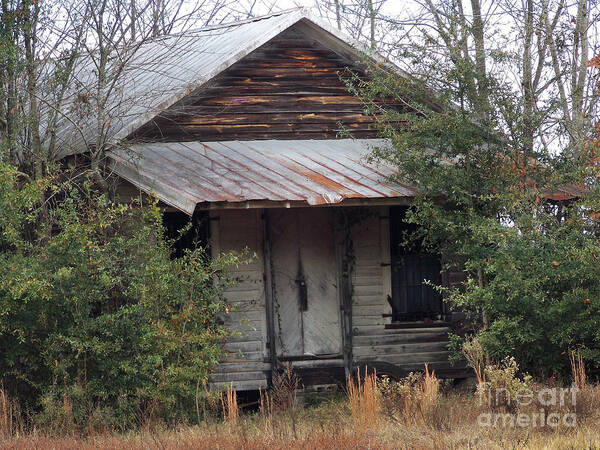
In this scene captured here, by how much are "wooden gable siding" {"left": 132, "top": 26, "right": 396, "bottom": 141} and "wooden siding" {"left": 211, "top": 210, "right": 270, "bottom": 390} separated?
4.40 feet

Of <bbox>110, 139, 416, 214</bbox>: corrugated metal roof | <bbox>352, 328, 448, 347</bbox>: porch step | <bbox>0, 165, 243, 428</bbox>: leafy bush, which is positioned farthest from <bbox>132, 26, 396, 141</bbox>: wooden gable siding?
<bbox>0, 165, 243, 428</bbox>: leafy bush

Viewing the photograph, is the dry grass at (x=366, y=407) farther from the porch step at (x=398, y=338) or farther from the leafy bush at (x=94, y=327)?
the porch step at (x=398, y=338)

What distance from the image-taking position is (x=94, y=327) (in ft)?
29.7

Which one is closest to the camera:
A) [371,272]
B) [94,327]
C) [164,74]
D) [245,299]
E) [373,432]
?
[373,432]

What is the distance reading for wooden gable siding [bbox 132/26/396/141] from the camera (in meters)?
12.0

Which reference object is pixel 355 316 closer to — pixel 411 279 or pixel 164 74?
pixel 411 279

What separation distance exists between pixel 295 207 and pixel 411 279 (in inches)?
80.4

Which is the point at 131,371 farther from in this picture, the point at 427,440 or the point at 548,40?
the point at 548,40

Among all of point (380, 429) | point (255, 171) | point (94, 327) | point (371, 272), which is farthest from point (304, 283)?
point (380, 429)

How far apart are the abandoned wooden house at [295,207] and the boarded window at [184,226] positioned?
0.03m

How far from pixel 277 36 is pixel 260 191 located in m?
3.11

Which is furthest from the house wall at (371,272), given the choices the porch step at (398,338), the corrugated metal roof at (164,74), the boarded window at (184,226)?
the corrugated metal roof at (164,74)

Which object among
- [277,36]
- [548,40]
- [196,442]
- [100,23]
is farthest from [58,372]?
[548,40]

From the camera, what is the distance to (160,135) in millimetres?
11844
